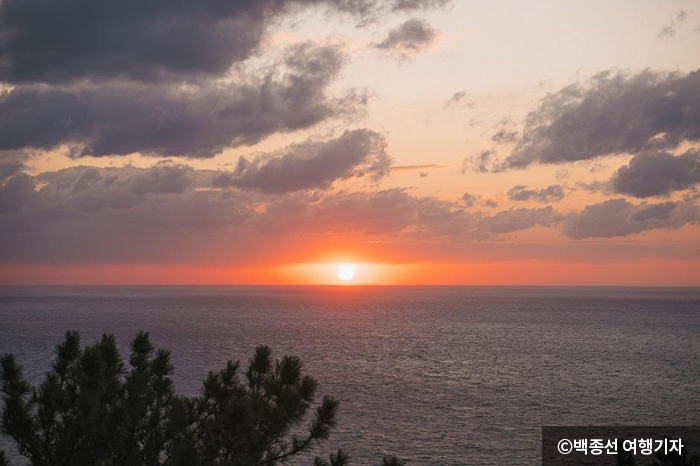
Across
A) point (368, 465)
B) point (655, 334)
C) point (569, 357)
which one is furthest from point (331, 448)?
point (655, 334)

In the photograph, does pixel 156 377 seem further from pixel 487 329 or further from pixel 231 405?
pixel 487 329

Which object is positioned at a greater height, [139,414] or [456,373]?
[139,414]

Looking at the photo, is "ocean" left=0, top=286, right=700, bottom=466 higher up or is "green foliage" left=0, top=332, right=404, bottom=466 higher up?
"green foliage" left=0, top=332, right=404, bottom=466

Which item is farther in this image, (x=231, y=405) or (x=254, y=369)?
(x=254, y=369)

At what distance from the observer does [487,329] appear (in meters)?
159

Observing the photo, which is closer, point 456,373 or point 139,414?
point 139,414

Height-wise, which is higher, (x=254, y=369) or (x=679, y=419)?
(x=254, y=369)

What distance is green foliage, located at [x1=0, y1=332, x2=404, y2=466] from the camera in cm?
1458

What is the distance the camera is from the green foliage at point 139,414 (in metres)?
14.6

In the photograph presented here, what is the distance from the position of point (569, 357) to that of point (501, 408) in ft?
163

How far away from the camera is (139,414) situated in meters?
16.5

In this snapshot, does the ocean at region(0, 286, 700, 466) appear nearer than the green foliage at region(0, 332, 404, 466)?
No

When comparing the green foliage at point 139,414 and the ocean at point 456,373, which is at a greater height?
the green foliage at point 139,414

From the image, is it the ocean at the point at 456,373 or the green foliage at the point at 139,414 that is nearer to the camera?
the green foliage at the point at 139,414
